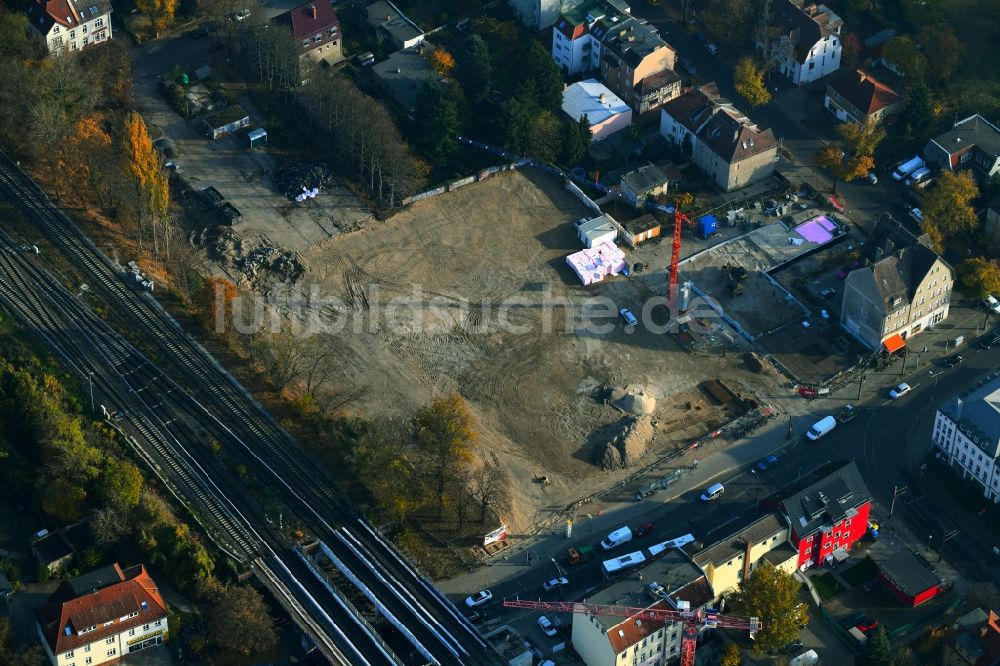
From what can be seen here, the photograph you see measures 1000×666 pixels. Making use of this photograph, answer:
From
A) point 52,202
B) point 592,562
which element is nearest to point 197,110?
point 52,202

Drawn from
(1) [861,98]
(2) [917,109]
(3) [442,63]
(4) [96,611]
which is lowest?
(4) [96,611]

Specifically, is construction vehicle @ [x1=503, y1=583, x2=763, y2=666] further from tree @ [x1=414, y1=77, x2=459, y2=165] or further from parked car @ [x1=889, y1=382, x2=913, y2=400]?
tree @ [x1=414, y1=77, x2=459, y2=165]

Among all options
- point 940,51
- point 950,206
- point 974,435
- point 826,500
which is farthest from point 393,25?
point 974,435

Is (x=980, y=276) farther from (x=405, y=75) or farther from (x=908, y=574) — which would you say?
(x=405, y=75)

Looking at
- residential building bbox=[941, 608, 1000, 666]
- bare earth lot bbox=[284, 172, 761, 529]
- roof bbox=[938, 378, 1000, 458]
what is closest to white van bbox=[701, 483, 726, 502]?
bare earth lot bbox=[284, 172, 761, 529]

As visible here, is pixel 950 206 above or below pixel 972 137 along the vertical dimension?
below

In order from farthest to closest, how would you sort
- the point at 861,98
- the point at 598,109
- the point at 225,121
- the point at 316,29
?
the point at 316,29 → the point at 598,109 → the point at 861,98 → the point at 225,121
